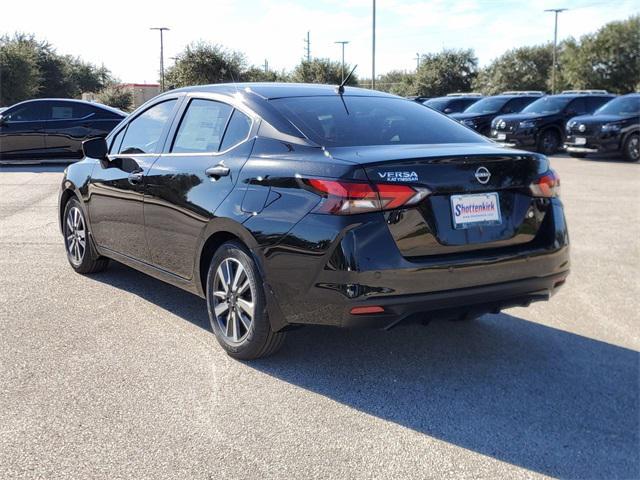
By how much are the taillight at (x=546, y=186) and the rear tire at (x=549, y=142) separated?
16202mm

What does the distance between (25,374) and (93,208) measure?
215 cm

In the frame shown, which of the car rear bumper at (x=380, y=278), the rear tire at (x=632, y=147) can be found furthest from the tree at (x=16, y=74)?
the car rear bumper at (x=380, y=278)

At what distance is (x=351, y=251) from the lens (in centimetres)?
349

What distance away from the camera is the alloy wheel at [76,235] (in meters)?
6.22

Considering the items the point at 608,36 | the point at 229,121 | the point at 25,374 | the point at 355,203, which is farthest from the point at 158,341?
the point at 608,36

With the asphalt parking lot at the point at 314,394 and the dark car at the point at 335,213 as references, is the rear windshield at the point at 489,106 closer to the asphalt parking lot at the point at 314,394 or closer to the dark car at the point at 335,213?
the asphalt parking lot at the point at 314,394

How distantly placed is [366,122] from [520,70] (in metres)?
69.1

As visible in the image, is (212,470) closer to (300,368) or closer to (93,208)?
(300,368)

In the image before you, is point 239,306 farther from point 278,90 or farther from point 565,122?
point 565,122

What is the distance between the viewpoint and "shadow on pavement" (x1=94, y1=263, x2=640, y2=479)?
323 cm

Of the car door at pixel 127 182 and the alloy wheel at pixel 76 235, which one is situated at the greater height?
the car door at pixel 127 182

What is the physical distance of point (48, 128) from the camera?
1614 cm

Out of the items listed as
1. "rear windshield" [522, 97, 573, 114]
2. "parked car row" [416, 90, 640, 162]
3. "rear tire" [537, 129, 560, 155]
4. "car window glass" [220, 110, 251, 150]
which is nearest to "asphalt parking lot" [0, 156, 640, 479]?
"car window glass" [220, 110, 251, 150]

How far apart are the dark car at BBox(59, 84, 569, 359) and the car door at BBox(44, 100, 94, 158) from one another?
12111 millimetres
